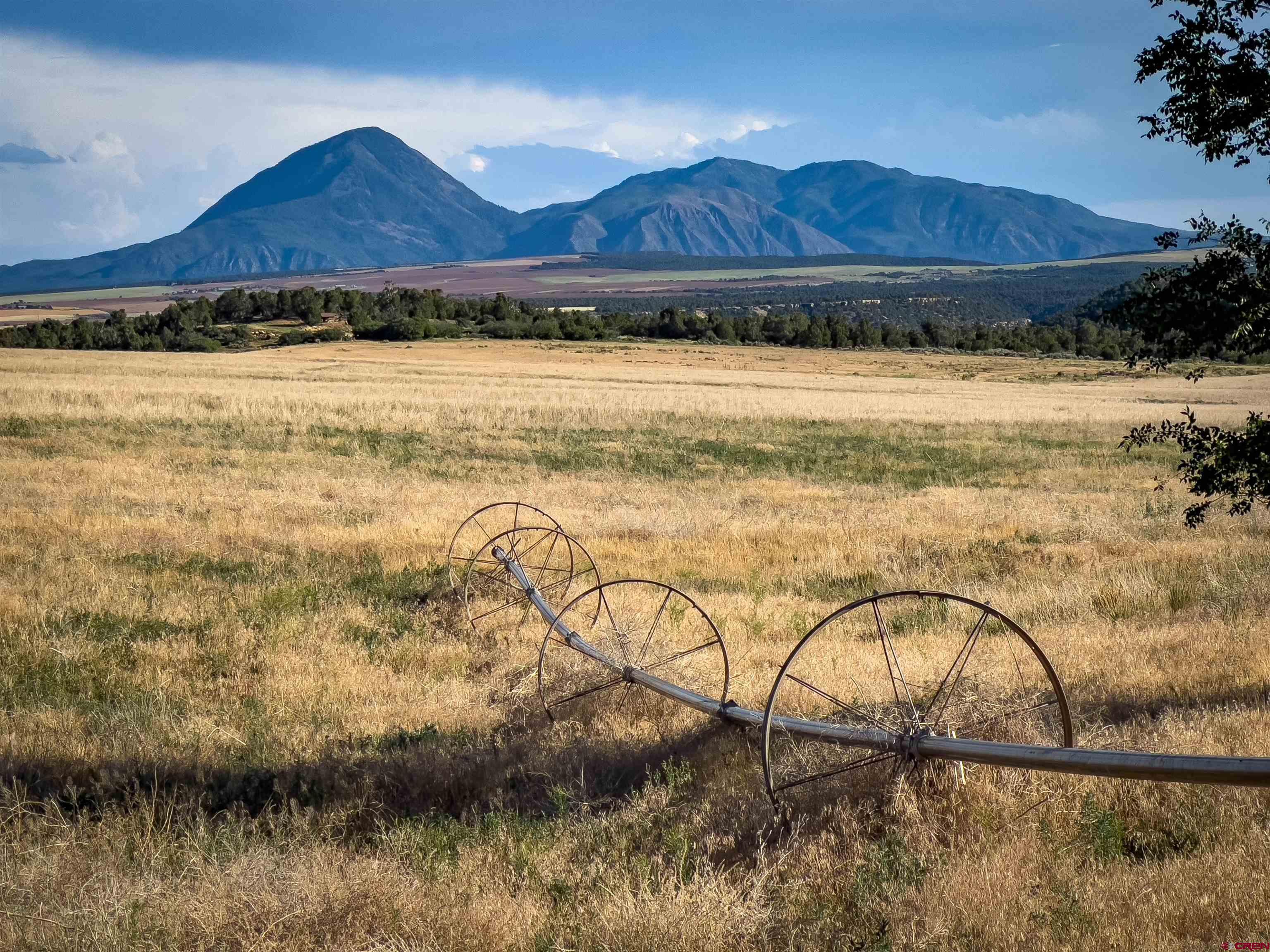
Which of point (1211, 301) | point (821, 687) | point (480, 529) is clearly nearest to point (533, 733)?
point (821, 687)

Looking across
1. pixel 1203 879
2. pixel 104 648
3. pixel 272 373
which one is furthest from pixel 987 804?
pixel 272 373

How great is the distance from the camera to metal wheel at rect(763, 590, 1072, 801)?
5.36m

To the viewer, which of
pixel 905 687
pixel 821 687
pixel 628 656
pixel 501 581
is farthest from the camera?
pixel 501 581

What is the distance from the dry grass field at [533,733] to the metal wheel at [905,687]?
29 centimetres

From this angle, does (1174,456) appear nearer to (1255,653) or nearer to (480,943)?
(1255,653)

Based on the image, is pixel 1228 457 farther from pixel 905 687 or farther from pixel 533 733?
pixel 533 733

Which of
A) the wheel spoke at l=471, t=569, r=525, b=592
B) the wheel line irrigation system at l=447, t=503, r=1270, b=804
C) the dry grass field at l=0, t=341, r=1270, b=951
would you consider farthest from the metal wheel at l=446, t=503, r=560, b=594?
the dry grass field at l=0, t=341, r=1270, b=951

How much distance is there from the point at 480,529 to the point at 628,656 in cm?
728

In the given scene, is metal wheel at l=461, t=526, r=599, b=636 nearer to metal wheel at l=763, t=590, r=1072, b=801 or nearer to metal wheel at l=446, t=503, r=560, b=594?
metal wheel at l=446, t=503, r=560, b=594

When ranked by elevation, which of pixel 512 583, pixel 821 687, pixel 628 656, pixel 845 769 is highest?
pixel 845 769

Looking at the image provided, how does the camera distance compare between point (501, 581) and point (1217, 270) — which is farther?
point (501, 581)

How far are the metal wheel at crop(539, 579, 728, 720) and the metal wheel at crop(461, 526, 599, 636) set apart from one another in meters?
0.52

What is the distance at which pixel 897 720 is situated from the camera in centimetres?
660

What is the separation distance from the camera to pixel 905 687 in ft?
17.1
